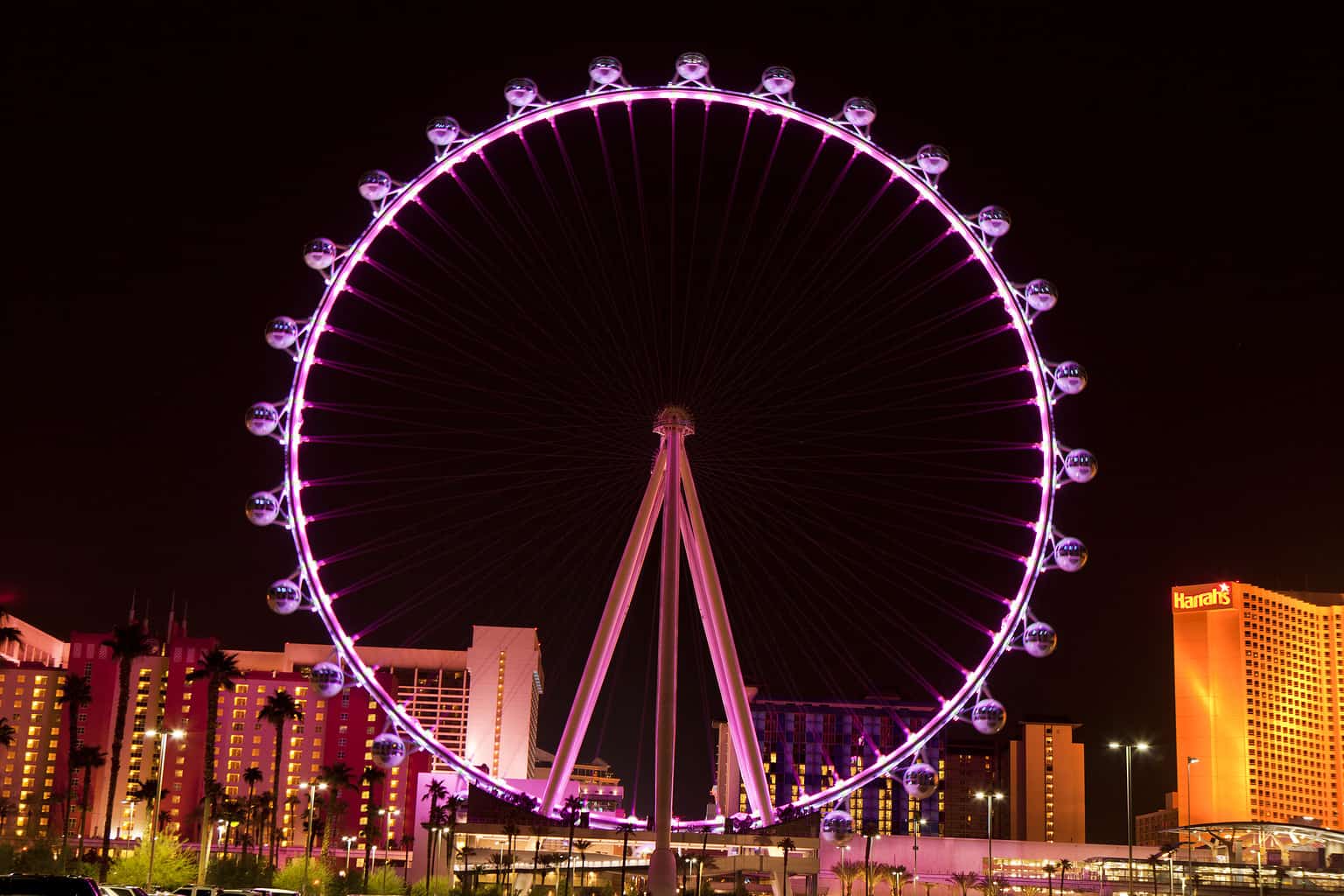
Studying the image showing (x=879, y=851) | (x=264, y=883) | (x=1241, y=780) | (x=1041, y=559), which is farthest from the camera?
(x=1241, y=780)

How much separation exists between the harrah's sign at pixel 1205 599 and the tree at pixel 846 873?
344ft

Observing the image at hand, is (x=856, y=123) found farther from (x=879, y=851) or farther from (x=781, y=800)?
(x=781, y=800)

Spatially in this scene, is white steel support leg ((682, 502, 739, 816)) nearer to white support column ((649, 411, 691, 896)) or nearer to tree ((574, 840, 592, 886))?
white support column ((649, 411, 691, 896))

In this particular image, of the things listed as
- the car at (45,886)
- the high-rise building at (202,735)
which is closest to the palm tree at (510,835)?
the car at (45,886)

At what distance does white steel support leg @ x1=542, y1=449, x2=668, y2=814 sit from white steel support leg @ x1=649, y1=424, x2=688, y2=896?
0.26m

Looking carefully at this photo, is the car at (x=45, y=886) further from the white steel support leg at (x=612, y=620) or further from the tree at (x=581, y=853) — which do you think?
the tree at (x=581, y=853)

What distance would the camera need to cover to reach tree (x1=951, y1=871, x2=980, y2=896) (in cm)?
8788

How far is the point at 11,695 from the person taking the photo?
158750 millimetres

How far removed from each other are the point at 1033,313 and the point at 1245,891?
4675 cm

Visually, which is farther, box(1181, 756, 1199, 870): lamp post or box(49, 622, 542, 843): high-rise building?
box(49, 622, 542, 843): high-rise building

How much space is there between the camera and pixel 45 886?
19609mm

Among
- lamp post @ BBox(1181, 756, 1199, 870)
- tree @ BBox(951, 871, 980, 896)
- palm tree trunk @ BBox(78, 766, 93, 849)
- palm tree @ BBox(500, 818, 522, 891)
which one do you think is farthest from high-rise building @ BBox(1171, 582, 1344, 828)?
palm tree trunk @ BBox(78, 766, 93, 849)

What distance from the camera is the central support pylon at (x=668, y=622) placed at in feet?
130

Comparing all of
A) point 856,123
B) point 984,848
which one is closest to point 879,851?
point 984,848
